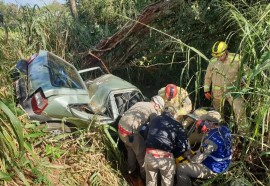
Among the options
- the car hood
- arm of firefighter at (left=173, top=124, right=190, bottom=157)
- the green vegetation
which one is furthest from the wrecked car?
arm of firefighter at (left=173, top=124, right=190, bottom=157)

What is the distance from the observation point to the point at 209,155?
414 cm

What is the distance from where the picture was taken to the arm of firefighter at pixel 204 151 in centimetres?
403

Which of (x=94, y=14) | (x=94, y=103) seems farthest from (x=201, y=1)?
(x=94, y=14)

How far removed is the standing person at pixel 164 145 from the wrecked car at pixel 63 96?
94 cm

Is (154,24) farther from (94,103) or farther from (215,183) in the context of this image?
(215,183)

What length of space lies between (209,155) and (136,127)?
102 cm

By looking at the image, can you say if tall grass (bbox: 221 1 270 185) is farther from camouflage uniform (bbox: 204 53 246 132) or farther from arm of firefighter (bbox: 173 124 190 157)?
arm of firefighter (bbox: 173 124 190 157)

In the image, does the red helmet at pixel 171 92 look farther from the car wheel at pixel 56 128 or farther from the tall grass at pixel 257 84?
the tall grass at pixel 257 84

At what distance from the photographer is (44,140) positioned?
411cm

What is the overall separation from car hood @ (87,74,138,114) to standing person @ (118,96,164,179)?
0.63m

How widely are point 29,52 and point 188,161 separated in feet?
→ 14.3

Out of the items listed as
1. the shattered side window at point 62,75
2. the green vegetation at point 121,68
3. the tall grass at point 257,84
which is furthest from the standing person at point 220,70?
the shattered side window at point 62,75

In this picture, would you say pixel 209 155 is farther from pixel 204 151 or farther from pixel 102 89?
pixel 102 89

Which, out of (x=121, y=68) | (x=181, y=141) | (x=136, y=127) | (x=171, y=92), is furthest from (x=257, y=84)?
(x=121, y=68)
